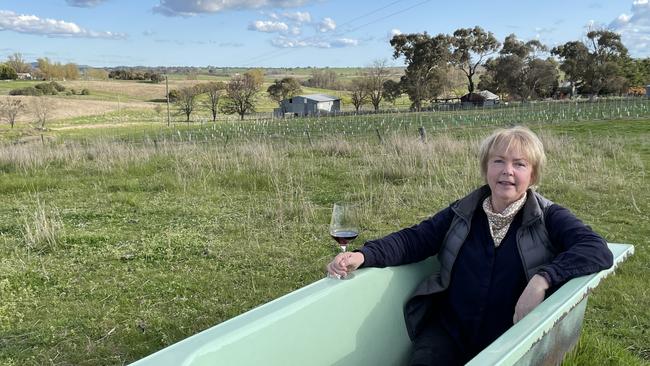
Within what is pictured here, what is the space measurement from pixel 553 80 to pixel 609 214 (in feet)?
161

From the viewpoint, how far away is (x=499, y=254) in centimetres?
216

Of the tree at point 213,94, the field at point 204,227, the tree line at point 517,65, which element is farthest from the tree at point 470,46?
the field at point 204,227

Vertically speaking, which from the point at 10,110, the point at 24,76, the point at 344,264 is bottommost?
the point at 10,110

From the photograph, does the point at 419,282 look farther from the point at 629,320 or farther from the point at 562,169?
the point at 562,169

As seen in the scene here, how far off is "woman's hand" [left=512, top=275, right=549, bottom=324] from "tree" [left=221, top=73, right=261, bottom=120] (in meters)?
48.8

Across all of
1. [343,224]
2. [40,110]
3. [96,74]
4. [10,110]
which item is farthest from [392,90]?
[96,74]

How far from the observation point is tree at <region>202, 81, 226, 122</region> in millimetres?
50866

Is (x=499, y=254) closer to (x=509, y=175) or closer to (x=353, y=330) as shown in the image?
(x=509, y=175)

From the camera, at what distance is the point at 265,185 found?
760cm

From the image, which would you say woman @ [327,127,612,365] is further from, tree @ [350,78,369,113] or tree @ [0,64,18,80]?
tree @ [0,64,18,80]

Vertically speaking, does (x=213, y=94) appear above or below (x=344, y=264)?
Result: above

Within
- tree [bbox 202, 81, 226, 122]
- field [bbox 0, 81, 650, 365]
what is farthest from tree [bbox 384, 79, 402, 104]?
field [bbox 0, 81, 650, 365]

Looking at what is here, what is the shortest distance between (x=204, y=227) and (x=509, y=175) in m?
3.98

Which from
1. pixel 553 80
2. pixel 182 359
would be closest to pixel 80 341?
pixel 182 359
